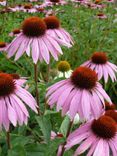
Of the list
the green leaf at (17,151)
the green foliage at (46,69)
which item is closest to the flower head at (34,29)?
the green foliage at (46,69)

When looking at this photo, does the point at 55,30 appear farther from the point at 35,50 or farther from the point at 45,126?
the point at 45,126

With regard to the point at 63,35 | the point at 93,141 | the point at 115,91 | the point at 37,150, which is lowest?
the point at 115,91

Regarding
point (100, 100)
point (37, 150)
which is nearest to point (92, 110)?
point (100, 100)

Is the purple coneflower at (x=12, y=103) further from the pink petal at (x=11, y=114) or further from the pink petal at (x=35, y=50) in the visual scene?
the pink petal at (x=35, y=50)

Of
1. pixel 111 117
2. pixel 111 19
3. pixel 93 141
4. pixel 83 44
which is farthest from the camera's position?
pixel 111 19

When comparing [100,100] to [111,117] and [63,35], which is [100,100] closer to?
[111,117]

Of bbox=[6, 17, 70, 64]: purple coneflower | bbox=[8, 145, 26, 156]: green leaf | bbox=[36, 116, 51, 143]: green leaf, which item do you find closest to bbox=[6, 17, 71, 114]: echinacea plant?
bbox=[6, 17, 70, 64]: purple coneflower

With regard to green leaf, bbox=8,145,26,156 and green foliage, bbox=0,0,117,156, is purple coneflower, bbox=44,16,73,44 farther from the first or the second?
green leaf, bbox=8,145,26,156
